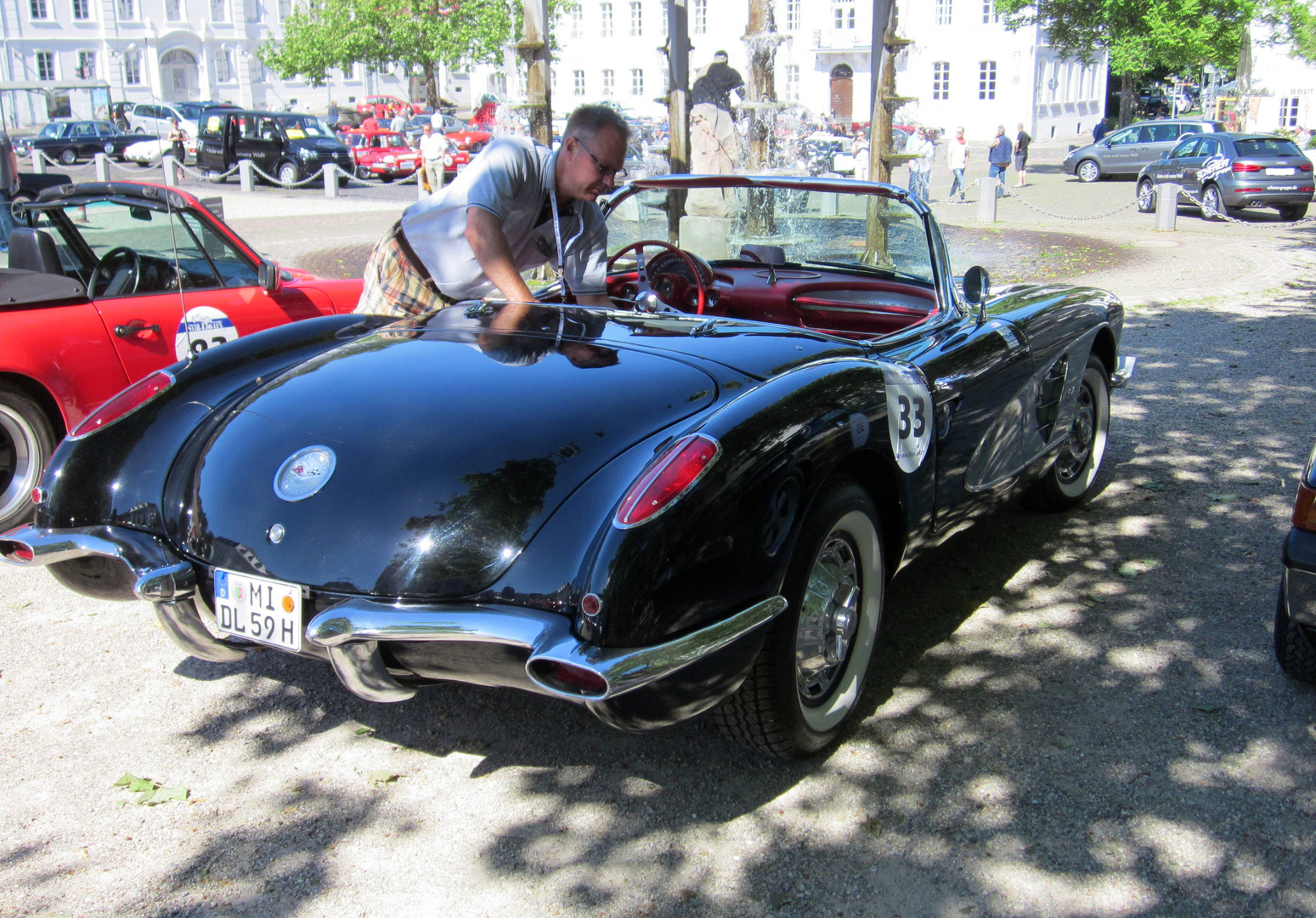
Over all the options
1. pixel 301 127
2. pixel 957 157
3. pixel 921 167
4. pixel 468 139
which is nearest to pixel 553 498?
pixel 921 167

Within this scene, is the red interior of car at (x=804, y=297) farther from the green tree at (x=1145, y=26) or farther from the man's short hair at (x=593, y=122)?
the green tree at (x=1145, y=26)

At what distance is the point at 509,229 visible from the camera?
439 cm

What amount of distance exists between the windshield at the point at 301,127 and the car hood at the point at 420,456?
2580 centimetres

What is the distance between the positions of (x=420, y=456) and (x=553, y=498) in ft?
1.23

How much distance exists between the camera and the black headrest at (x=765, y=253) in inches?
180

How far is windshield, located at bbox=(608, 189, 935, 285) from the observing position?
421 centimetres

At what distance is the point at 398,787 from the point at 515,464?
0.99 metres

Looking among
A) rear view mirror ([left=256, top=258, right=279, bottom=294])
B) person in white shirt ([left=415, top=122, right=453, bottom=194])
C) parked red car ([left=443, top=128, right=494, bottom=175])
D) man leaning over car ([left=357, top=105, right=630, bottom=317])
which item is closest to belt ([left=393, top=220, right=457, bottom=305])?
man leaning over car ([left=357, top=105, right=630, bottom=317])

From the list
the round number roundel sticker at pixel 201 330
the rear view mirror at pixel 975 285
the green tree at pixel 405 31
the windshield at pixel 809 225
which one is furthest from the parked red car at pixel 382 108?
the rear view mirror at pixel 975 285

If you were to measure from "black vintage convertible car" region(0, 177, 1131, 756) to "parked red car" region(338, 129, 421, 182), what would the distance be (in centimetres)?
2536

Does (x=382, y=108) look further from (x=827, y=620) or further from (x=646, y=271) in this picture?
(x=827, y=620)

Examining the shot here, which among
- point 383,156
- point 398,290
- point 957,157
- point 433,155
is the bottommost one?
point 398,290

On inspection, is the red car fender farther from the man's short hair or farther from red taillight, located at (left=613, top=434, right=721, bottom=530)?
red taillight, located at (left=613, top=434, right=721, bottom=530)

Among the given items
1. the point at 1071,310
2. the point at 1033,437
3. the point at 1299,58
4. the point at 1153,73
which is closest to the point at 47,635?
the point at 1033,437
